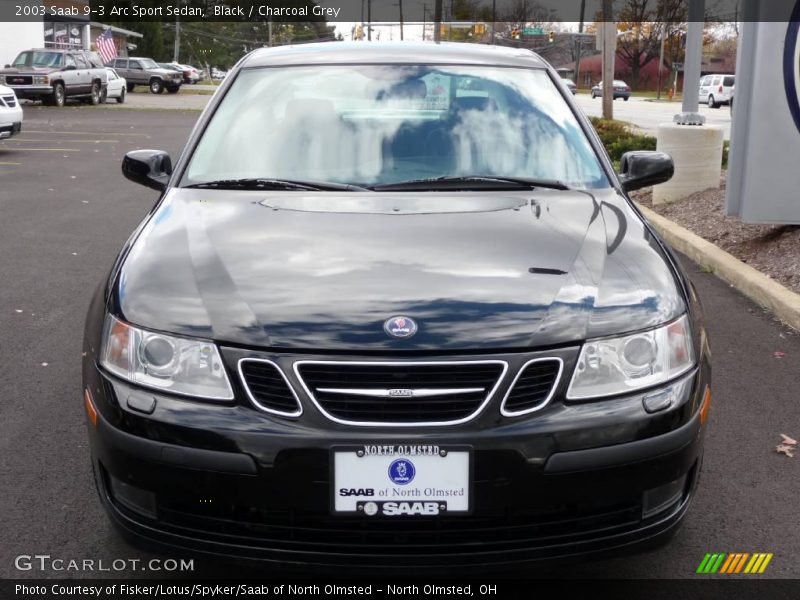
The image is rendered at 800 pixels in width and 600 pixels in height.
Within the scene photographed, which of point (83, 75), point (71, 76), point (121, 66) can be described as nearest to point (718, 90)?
point (83, 75)

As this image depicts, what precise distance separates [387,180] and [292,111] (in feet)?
1.96

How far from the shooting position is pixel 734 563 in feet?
10.2

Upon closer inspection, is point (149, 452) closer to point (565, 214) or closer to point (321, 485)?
point (321, 485)

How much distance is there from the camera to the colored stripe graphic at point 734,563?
10.1 feet

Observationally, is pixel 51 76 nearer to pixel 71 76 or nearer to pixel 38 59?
pixel 38 59

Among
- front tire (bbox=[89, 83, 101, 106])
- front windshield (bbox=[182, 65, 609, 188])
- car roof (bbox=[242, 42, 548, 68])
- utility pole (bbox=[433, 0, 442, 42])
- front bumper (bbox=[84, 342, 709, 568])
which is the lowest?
front tire (bbox=[89, 83, 101, 106])

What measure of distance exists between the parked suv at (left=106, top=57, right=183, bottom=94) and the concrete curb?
4420cm

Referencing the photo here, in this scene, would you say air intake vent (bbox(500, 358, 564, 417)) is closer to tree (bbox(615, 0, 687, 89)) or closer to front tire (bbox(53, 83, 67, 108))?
front tire (bbox(53, 83, 67, 108))

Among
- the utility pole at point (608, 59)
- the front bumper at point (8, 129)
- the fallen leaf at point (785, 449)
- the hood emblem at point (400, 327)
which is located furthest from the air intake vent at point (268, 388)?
the utility pole at point (608, 59)

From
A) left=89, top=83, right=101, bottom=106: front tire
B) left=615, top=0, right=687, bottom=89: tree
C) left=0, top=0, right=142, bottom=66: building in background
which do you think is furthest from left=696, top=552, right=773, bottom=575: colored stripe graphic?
left=615, top=0, right=687, bottom=89: tree

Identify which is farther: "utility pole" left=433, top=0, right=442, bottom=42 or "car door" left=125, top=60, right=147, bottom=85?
"car door" left=125, top=60, right=147, bottom=85

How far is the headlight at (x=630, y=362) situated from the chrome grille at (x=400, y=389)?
22cm

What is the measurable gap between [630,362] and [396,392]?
638 mm

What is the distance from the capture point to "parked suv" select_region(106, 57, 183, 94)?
49.8 metres
